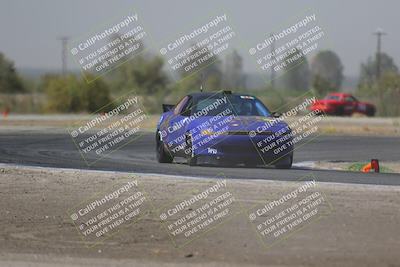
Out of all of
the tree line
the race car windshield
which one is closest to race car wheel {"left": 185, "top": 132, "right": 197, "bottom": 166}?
the race car windshield

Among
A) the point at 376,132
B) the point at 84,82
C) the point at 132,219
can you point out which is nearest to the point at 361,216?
the point at 132,219

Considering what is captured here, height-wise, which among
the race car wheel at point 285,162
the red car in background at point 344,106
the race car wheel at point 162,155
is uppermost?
the race car wheel at point 162,155

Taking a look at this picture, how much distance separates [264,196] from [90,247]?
3407mm

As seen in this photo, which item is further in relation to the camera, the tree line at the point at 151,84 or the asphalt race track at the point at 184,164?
the tree line at the point at 151,84

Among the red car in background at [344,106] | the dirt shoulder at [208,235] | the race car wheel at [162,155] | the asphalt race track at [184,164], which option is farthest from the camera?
the red car in background at [344,106]

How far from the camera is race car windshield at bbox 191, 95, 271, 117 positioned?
17062 millimetres

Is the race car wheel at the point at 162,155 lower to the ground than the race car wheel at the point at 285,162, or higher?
higher

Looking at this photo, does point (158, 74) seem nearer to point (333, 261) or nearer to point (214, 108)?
point (214, 108)

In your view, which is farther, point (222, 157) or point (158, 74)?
point (158, 74)

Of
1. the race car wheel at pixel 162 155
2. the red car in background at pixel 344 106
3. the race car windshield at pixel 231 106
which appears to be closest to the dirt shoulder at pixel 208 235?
the race car windshield at pixel 231 106

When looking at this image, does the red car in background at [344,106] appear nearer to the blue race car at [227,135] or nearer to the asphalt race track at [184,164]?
the asphalt race track at [184,164]

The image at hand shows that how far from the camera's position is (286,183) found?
1340 cm

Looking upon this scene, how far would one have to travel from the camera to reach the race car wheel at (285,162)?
16500 mm

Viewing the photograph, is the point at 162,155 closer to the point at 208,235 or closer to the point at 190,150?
the point at 190,150
